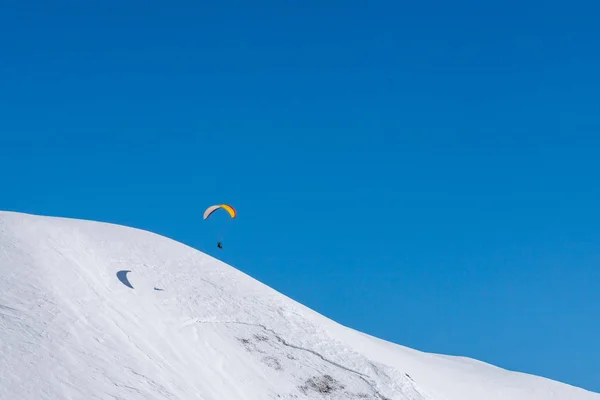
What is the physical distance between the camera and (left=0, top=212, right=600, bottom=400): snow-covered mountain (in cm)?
2231

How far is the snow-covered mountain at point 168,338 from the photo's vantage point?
22312 millimetres

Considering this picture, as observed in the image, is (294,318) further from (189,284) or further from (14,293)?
(14,293)

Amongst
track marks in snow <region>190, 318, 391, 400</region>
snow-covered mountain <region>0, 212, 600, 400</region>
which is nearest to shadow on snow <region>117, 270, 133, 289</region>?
snow-covered mountain <region>0, 212, 600, 400</region>

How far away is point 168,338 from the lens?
89.6 feet

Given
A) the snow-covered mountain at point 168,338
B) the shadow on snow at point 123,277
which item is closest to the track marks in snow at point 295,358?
the snow-covered mountain at point 168,338

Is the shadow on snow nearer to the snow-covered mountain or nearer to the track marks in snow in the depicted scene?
the snow-covered mountain

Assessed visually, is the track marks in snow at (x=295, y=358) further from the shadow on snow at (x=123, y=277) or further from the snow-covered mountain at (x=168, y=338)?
the shadow on snow at (x=123, y=277)

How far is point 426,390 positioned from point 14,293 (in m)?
15.5

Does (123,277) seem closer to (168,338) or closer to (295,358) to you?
(168,338)

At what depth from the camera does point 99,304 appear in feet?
88.6

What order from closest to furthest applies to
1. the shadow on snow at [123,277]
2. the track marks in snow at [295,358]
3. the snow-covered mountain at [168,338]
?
the snow-covered mountain at [168,338] < the track marks in snow at [295,358] < the shadow on snow at [123,277]

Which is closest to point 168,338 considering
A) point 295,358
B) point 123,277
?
point 123,277

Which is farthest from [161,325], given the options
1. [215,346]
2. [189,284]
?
[189,284]

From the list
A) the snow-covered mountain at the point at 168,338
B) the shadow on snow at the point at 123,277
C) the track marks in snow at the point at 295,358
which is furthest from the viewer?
the shadow on snow at the point at 123,277
